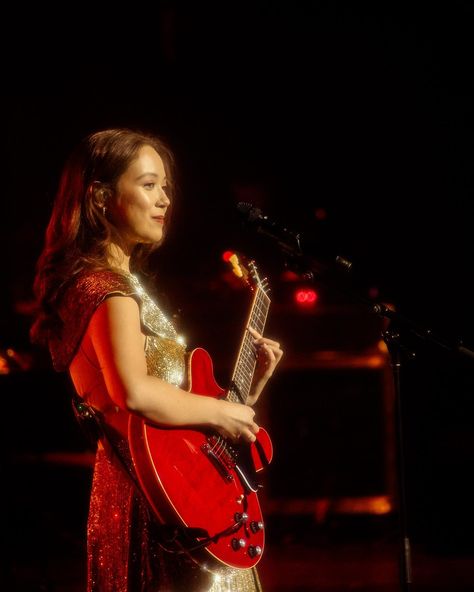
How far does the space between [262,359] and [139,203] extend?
27.0 inches

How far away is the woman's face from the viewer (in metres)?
2.20

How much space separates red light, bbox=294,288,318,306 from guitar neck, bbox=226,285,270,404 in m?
3.22

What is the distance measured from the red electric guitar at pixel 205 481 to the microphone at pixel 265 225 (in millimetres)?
428

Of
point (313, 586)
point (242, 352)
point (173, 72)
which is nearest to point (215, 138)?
point (173, 72)

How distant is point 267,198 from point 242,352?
3995 millimetres

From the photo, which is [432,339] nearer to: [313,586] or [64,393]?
[313,586]

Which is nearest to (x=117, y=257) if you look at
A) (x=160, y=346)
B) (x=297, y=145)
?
(x=160, y=346)

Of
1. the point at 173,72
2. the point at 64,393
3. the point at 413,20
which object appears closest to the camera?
the point at 64,393

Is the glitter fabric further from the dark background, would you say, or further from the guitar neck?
the dark background

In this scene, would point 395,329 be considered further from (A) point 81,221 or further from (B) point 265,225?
(A) point 81,221

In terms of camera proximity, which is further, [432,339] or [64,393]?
[64,393]

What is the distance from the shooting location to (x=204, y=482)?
6.46ft

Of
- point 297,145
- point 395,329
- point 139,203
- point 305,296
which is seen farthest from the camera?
point 297,145

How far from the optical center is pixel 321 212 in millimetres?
6242
